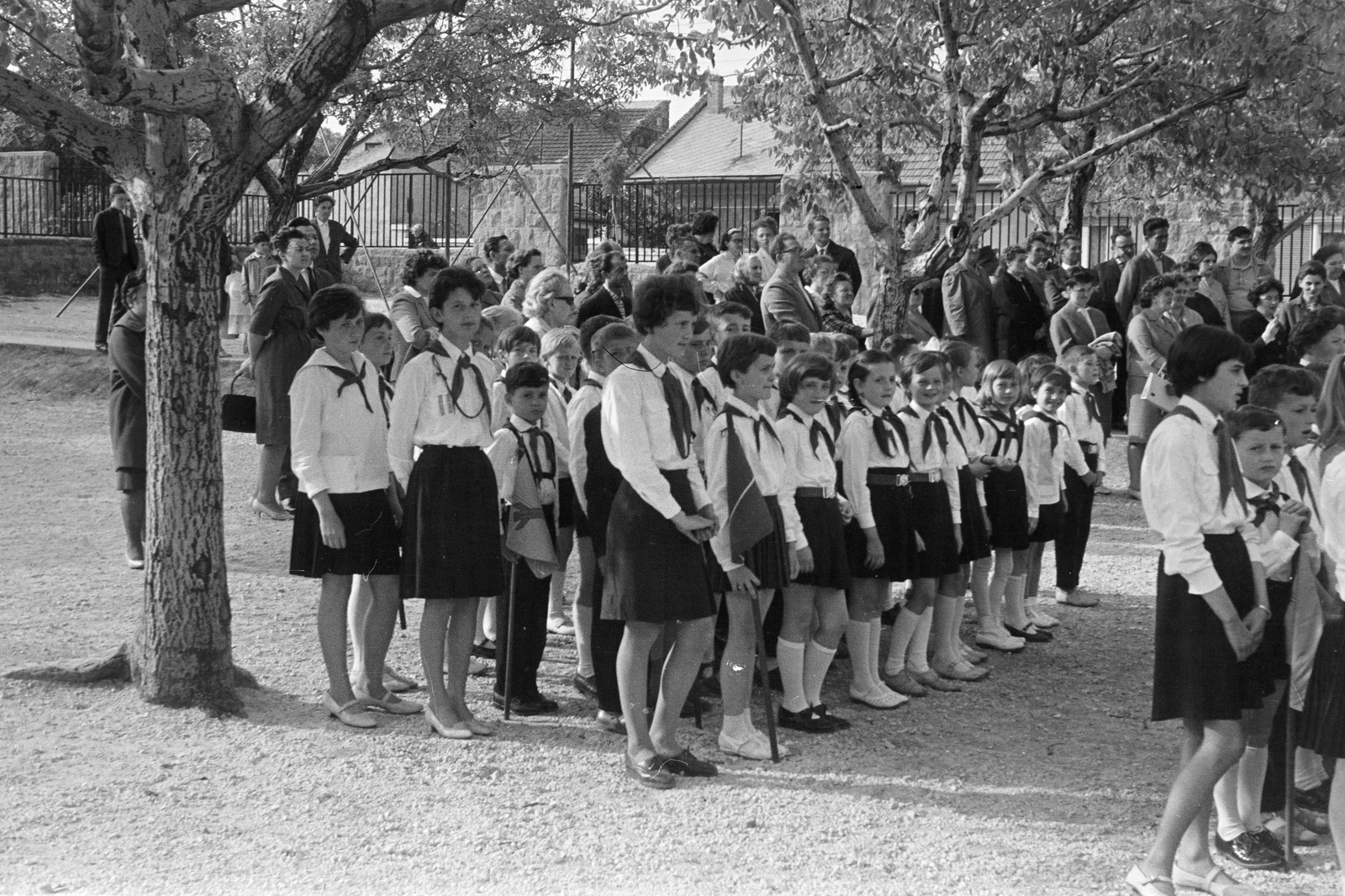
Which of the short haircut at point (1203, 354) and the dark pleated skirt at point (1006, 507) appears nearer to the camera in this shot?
the short haircut at point (1203, 354)

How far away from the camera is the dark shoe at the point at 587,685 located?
685 centimetres

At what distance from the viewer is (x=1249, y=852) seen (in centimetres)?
506

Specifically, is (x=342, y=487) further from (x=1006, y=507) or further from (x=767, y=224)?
(x=767, y=224)

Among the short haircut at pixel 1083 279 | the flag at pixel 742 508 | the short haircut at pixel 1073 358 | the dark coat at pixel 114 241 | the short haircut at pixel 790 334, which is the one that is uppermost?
the dark coat at pixel 114 241

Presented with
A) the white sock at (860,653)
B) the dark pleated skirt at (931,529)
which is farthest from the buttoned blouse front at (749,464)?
the dark pleated skirt at (931,529)

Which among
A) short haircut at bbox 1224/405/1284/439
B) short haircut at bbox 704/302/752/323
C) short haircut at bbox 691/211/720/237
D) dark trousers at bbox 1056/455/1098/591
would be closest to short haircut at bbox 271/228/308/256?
short haircut at bbox 704/302/752/323

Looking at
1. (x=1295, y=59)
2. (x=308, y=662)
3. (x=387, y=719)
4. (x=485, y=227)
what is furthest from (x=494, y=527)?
(x=485, y=227)

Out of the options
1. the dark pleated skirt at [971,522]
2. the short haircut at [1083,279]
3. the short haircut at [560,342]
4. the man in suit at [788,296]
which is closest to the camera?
the short haircut at [560,342]

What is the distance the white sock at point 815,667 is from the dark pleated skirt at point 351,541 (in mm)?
1727

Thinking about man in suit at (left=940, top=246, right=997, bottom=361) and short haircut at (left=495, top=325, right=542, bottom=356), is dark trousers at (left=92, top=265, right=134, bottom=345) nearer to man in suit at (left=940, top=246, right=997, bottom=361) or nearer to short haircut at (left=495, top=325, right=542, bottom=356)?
man in suit at (left=940, top=246, right=997, bottom=361)

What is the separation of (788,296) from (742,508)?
4935mm

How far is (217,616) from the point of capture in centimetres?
642

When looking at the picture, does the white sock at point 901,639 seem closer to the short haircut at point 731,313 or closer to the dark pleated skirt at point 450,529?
the short haircut at point 731,313

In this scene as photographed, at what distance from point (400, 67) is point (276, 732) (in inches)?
470
